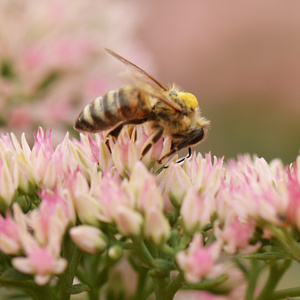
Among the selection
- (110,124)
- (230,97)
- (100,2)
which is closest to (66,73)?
(100,2)

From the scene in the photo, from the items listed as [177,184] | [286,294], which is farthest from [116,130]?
[286,294]

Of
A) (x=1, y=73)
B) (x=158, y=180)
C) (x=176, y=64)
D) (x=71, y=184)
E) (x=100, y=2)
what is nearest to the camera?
(x=71, y=184)

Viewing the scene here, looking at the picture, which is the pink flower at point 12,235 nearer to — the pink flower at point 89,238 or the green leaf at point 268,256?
the pink flower at point 89,238

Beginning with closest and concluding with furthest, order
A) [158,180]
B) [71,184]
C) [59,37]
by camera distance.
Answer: [71,184] < [158,180] < [59,37]

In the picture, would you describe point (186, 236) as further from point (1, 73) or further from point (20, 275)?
point (1, 73)

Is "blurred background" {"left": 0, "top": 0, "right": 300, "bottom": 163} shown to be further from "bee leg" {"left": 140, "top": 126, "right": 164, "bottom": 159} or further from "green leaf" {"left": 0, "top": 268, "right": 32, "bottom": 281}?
"green leaf" {"left": 0, "top": 268, "right": 32, "bottom": 281}

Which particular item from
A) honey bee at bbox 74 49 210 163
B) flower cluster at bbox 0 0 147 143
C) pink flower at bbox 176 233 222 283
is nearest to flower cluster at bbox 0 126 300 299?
pink flower at bbox 176 233 222 283
